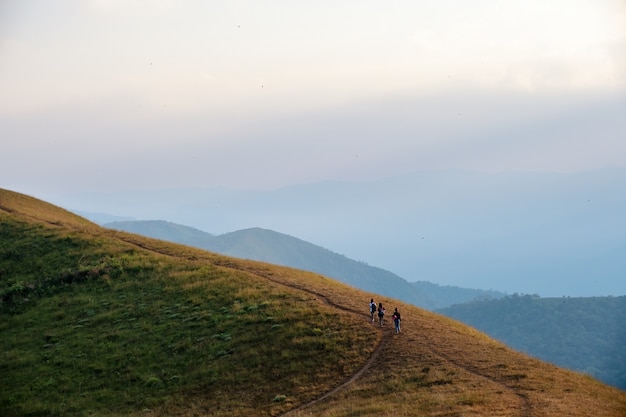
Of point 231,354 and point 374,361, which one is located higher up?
point 374,361

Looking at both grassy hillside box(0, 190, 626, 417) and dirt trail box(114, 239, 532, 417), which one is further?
grassy hillside box(0, 190, 626, 417)

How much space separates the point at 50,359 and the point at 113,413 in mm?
11850

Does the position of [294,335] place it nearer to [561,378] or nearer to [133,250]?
[561,378]

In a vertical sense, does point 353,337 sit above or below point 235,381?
above

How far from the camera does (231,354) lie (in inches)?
1800

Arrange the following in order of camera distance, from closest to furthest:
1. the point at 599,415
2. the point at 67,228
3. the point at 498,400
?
the point at 599,415, the point at 498,400, the point at 67,228

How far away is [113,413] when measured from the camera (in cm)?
3919

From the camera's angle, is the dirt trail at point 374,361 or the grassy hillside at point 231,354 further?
Answer: the grassy hillside at point 231,354

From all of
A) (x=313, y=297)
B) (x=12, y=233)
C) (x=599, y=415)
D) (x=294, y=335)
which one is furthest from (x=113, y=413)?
(x=12, y=233)

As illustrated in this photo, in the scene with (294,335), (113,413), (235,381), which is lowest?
(113,413)

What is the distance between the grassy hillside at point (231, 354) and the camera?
36469 mm

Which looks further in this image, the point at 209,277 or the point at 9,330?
the point at 209,277

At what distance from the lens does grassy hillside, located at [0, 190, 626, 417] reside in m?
36.5

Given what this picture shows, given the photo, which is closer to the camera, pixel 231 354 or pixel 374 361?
pixel 374 361
